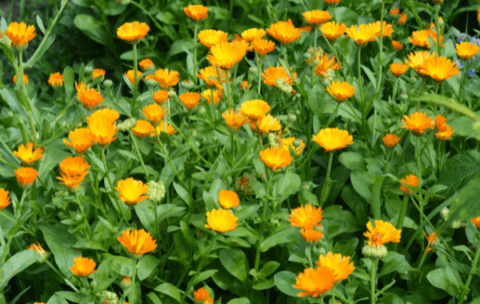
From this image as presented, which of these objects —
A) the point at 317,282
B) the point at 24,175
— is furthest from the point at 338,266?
the point at 24,175

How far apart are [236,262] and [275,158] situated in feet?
0.95

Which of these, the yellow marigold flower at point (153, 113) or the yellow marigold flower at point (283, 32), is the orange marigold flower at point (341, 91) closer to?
the yellow marigold flower at point (283, 32)

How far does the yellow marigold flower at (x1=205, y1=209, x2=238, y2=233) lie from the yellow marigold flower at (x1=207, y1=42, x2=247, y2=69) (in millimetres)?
405

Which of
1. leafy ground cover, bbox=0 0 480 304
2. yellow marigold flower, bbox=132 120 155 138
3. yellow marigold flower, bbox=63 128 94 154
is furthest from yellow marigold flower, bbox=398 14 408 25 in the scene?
yellow marigold flower, bbox=63 128 94 154

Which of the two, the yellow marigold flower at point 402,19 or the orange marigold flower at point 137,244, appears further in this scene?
the yellow marigold flower at point 402,19

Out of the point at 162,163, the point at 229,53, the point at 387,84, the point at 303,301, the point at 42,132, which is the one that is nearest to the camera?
the point at 303,301

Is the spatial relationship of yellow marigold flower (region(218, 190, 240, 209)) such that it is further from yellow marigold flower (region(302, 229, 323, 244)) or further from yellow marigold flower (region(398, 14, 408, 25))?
yellow marigold flower (region(398, 14, 408, 25))

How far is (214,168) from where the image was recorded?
1315mm

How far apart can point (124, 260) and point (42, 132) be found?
0.49 m

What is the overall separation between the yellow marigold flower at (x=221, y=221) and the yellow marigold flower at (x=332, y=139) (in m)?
0.28

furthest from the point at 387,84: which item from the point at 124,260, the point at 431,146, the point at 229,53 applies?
the point at 124,260

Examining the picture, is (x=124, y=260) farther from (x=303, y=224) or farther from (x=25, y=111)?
(x=25, y=111)

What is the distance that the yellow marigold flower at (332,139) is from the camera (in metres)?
1.17

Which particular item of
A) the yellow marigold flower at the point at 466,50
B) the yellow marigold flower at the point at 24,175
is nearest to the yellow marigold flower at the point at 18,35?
the yellow marigold flower at the point at 24,175
